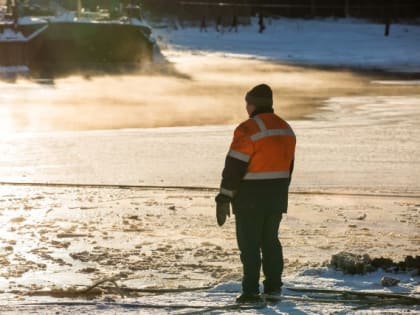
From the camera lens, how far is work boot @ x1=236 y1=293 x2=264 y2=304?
678 cm

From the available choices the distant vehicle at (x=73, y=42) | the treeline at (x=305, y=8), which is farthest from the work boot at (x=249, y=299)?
the treeline at (x=305, y=8)

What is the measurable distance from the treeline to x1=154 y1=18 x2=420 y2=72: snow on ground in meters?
1.55

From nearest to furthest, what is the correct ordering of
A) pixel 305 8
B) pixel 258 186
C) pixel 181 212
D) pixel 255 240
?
pixel 258 186 → pixel 255 240 → pixel 181 212 → pixel 305 8

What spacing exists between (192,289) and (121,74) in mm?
23212

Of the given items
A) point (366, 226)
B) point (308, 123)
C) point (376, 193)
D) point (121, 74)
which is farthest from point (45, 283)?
point (121, 74)

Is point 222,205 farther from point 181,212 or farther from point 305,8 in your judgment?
point 305,8

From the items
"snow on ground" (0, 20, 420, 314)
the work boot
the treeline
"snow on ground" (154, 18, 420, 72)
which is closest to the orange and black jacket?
the work boot

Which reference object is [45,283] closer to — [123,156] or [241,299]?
[241,299]

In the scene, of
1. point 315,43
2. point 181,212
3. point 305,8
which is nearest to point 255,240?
point 181,212

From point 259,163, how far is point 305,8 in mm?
46658

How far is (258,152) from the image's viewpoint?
6.69 meters

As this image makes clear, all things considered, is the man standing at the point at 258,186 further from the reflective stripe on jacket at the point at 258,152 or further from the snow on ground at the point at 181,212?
the snow on ground at the point at 181,212

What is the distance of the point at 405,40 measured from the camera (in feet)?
141

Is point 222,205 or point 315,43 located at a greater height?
point 222,205
